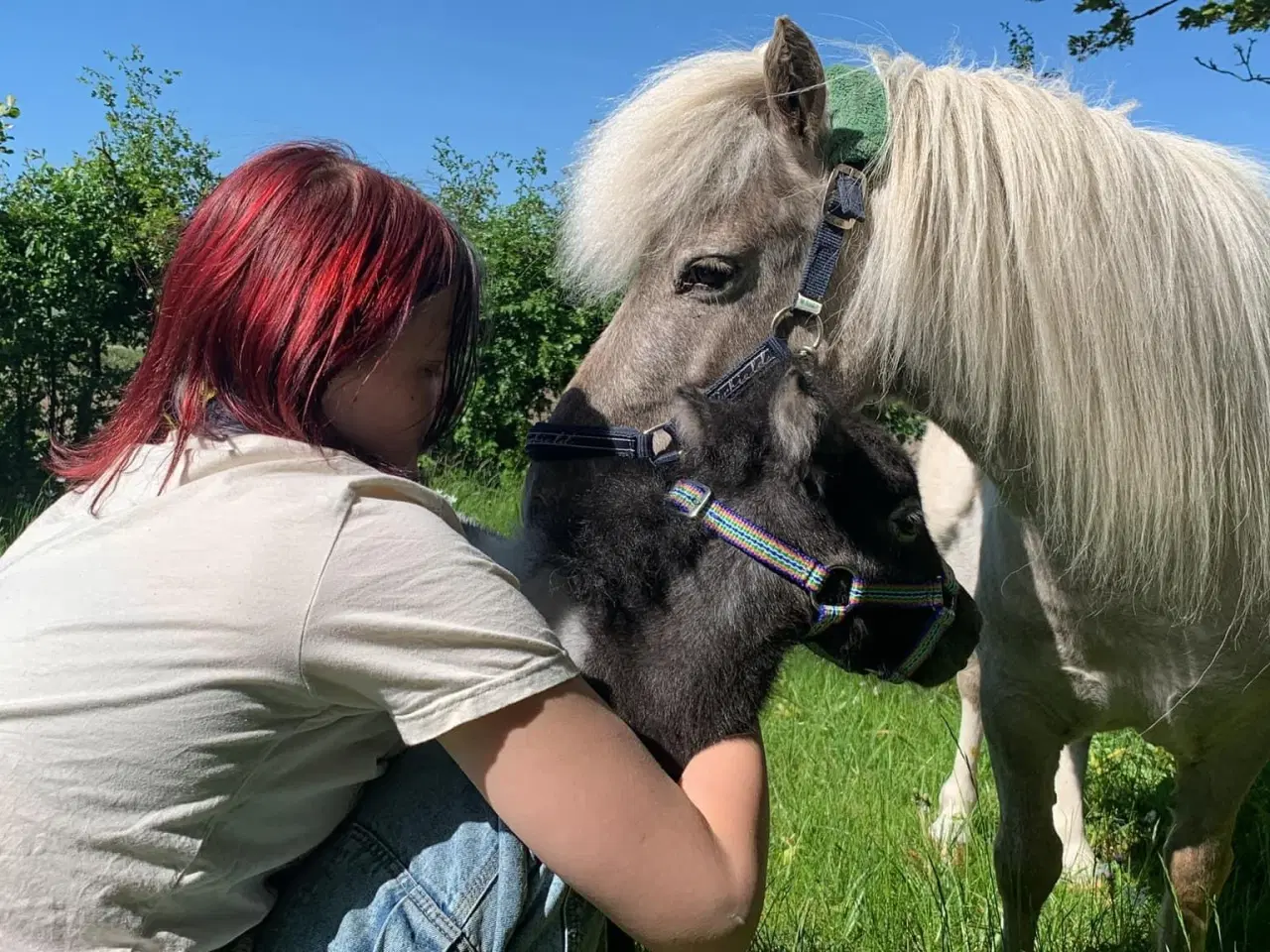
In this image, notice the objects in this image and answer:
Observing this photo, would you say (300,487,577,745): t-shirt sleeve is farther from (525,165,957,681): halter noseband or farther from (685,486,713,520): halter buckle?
(525,165,957,681): halter noseband

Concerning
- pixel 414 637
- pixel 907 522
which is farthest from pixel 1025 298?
pixel 414 637

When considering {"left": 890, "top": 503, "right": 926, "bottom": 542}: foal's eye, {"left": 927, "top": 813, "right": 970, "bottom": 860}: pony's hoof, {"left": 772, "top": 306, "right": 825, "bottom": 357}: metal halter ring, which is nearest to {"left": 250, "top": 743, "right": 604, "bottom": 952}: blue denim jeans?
{"left": 890, "top": 503, "right": 926, "bottom": 542}: foal's eye

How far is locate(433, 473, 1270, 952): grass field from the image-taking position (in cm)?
228

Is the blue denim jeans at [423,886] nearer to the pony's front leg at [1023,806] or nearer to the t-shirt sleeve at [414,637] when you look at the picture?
the t-shirt sleeve at [414,637]

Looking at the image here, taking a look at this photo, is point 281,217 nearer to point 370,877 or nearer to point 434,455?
point 370,877

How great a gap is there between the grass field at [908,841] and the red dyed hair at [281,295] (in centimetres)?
92

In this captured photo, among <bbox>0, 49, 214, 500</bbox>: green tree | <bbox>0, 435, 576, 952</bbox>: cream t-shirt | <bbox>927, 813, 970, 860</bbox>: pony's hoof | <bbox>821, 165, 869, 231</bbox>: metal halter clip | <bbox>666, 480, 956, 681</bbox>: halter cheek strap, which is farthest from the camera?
<bbox>0, 49, 214, 500</bbox>: green tree

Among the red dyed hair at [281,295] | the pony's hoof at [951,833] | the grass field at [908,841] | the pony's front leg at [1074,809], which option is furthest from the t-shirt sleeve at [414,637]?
the pony's front leg at [1074,809]

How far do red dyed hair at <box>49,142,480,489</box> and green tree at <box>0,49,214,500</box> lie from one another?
5.68m

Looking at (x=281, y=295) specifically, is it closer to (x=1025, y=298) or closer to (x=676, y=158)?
(x=676, y=158)

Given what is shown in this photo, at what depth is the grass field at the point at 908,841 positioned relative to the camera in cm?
228

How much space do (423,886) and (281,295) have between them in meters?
0.85

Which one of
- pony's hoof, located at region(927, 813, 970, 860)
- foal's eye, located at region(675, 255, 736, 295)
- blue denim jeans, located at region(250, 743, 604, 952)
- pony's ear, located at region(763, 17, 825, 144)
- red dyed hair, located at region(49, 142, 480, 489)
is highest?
pony's ear, located at region(763, 17, 825, 144)

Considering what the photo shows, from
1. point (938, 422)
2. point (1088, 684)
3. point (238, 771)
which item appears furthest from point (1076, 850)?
point (238, 771)
